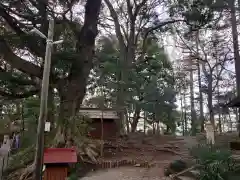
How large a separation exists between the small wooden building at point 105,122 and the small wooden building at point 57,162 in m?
7.52

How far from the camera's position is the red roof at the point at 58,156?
7.96 metres

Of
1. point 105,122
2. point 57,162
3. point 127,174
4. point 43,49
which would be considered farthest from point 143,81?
point 57,162

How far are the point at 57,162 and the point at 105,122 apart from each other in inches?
351

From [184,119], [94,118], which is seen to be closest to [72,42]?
[94,118]

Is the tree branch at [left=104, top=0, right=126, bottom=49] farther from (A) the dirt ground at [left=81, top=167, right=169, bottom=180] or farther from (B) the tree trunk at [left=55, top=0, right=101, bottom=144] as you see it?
(A) the dirt ground at [left=81, top=167, right=169, bottom=180]

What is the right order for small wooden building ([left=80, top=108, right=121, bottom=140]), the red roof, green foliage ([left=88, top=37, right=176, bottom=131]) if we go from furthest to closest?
1. green foliage ([left=88, top=37, right=176, bottom=131])
2. small wooden building ([left=80, top=108, right=121, bottom=140])
3. the red roof

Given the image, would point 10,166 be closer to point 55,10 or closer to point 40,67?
point 40,67

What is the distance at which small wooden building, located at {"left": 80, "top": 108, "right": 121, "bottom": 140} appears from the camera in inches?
630

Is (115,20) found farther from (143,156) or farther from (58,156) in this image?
(58,156)

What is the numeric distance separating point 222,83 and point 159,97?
762cm

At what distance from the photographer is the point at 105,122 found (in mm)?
16859

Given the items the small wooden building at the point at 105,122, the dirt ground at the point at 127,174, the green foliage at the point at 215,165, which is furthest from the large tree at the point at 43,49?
the green foliage at the point at 215,165

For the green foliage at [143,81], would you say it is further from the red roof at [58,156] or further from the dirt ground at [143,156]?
the red roof at [58,156]

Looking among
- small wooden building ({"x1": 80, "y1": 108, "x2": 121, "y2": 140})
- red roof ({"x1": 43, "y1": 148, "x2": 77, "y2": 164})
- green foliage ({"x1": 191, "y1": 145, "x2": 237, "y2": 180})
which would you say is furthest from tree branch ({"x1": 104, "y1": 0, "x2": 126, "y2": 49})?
green foliage ({"x1": 191, "y1": 145, "x2": 237, "y2": 180})
